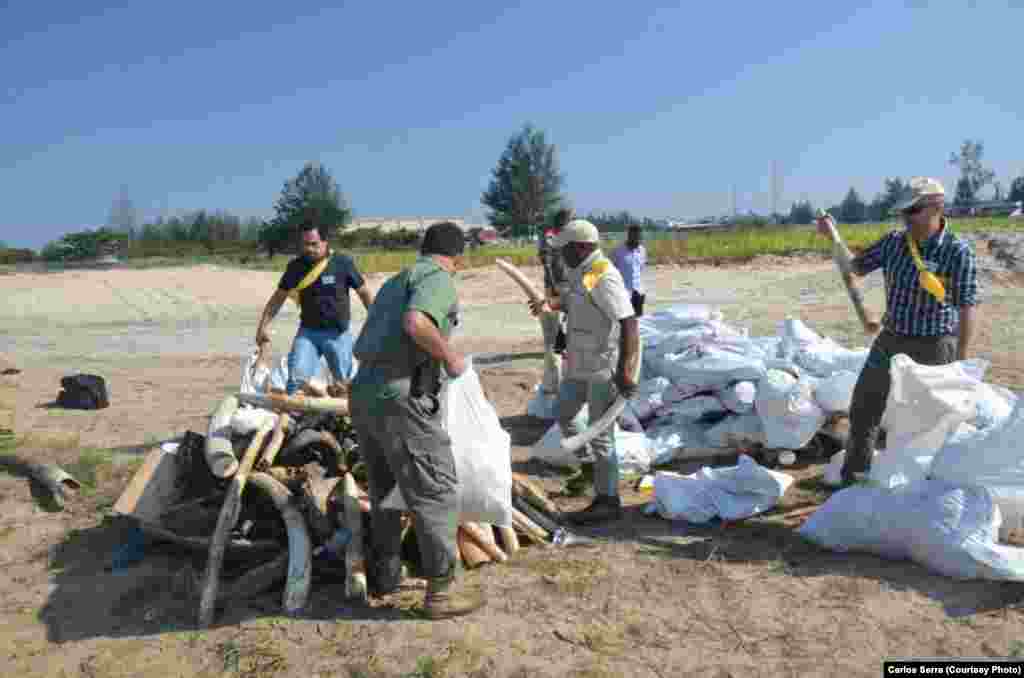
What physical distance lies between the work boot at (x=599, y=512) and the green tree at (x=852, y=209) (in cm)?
6469

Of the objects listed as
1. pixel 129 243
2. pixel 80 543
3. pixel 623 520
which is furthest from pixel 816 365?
pixel 129 243

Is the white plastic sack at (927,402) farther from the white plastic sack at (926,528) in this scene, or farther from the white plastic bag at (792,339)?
the white plastic bag at (792,339)

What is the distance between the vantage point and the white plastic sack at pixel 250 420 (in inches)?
175

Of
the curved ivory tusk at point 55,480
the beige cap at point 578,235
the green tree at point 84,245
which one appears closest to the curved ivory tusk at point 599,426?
the beige cap at point 578,235

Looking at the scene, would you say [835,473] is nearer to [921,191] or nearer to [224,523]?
[921,191]

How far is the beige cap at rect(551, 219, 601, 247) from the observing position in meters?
4.33

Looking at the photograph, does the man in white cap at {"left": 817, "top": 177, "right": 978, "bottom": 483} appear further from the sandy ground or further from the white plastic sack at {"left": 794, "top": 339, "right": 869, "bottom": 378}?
the white plastic sack at {"left": 794, "top": 339, "right": 869, "bottom": 378}

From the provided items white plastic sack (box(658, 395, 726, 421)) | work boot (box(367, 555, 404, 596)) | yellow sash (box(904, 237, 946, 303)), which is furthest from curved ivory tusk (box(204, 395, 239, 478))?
yellow sash (box(904, 237, 946, 303))

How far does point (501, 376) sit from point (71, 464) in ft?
13.8

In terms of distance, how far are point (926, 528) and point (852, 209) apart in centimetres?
7466

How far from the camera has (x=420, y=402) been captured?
3256 mm

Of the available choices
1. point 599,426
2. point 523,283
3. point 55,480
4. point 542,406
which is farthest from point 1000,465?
point 55,480

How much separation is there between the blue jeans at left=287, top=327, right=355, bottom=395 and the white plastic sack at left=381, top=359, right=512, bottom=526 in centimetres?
223

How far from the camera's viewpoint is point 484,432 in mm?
3627
